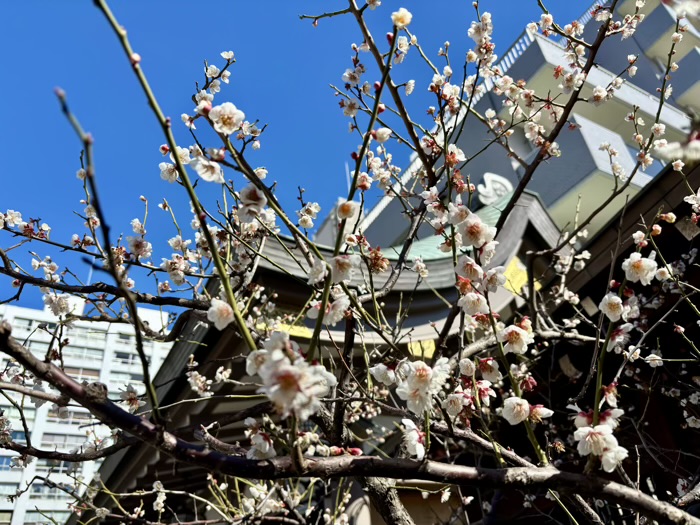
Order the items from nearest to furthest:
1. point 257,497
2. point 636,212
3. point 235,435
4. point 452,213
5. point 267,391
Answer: point 267,391 < point 452,213 < point 636,212 < point 257,497 < point 235,435

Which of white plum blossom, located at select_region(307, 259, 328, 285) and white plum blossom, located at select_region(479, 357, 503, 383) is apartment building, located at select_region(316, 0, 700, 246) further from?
white plum blossom, located at select_region(307, 259, 328, 285)

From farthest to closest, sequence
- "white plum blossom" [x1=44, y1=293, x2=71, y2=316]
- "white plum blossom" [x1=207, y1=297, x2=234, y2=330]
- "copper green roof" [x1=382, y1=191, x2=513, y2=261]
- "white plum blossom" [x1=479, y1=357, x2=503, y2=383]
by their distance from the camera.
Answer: "copper green roof" [x1=382, y1=191, x2=513, y2=261] < "white plum blossom" [x1=44, y1=293, x2=71, y2=316] < "white plum blossom" [x1=479, y1=357, x2=503, y2=383] < "white plum blossom" [x1=207, y1=297, x2=234, y2=330]

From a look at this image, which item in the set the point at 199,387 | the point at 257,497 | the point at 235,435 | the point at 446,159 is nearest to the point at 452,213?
the point at 446,159

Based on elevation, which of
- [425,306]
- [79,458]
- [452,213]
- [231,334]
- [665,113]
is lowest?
[79,458]

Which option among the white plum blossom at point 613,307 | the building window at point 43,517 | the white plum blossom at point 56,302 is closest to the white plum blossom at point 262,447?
the white plum blossom at point 613,307

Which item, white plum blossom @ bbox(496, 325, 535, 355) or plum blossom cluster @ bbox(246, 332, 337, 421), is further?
white plum blossom @ bbox(496, 325, 535, 355)

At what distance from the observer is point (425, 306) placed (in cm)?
479

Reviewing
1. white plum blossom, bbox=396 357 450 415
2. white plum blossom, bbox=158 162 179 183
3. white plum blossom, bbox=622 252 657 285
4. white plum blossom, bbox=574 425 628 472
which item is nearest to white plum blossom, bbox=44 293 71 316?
white plum blossom, bbox=158 162 179 183

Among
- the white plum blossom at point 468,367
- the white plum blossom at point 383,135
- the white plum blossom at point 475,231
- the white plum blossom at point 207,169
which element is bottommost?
the white plum blossom at point 468,367

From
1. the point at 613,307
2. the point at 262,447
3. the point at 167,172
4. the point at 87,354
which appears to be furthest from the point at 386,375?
the point at 87,354

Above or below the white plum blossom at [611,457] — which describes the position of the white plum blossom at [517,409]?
above

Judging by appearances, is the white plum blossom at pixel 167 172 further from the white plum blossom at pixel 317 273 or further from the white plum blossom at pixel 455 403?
the white plum blossom at pixel 455 403

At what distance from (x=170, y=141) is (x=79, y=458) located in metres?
1.43

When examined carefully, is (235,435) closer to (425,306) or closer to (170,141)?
(425,306)
